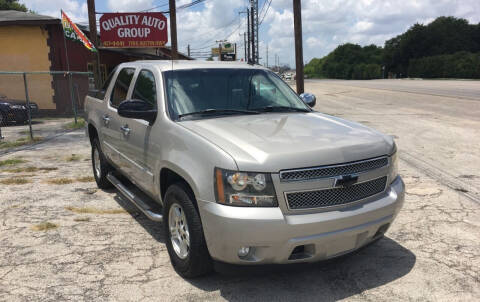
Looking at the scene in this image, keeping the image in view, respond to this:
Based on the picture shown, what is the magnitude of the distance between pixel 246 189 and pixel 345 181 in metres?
0.74

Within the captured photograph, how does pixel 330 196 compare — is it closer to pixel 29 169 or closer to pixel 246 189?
pixel 246 189

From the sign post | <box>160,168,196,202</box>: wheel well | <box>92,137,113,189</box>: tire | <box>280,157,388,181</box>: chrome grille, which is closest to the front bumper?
<box>280,157,388,181</box>: chrome grille

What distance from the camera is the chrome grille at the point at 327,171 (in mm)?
2873

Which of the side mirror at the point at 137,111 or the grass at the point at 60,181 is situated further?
the grass at the point at 60,181

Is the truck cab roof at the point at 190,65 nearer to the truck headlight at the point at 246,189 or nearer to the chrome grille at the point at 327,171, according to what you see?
the truck headlight at the point at 246,189

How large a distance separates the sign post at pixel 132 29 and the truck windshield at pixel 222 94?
1755 cm

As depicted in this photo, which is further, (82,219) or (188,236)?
(82,219)

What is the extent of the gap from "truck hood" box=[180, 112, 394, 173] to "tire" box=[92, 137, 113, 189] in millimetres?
2678

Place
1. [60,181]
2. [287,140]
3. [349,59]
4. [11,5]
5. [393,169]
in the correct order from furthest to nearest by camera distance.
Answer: [349,59]
[11,5]
[60,181]
[393,169]
[287,140]

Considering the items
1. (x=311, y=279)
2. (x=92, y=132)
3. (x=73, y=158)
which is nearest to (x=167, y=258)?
(x=311, y=279)

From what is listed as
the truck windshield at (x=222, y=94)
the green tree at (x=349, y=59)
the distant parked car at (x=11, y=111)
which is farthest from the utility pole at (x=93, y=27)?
the green tree at (x=349, y=59)

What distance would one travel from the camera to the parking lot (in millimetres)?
3227

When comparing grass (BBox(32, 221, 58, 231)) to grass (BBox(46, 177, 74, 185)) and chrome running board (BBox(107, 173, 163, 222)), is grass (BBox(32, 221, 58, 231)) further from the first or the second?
grass (BBox(46, 177, 74, 185))

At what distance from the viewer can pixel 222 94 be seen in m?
4.12
